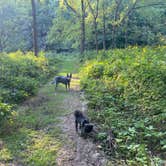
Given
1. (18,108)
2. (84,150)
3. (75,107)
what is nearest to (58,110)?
(75,107)

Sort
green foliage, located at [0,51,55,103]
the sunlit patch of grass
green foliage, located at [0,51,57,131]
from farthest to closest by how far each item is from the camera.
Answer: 1. green foliage, located at [0,51,55,103]
2. green foliage, located at [0,51,57,131]
3. the sunlit patch of grass

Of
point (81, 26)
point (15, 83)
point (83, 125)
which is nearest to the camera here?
point (83, 125)

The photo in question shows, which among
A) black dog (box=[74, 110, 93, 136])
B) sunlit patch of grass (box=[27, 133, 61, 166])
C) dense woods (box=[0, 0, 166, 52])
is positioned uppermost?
dense woods (box=[0, 0, 166, 52])

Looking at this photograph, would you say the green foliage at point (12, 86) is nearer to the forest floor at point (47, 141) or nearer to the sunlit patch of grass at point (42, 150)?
A: the forest floor at point (47, 141)

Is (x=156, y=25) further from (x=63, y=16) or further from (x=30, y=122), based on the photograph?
(x=30, y=122)

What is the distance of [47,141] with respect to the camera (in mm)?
6602

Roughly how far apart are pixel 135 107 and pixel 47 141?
2.53m

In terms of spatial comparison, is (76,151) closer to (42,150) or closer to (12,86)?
(42,150)

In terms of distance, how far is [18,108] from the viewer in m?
9.34

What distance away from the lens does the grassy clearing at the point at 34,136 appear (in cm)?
577

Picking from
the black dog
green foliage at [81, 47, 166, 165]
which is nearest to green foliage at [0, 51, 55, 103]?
green foliage at [81, 47, 166, 165]

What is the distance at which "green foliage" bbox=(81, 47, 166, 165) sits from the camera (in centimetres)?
551

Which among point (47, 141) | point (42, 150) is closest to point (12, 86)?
point (47, 141)

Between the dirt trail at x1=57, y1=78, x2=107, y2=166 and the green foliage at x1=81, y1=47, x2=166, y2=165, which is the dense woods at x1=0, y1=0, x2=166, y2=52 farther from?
the dirt trail at x1=57, y1=78, x2=107, y2=166
